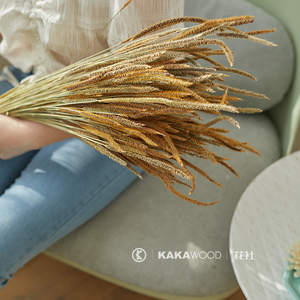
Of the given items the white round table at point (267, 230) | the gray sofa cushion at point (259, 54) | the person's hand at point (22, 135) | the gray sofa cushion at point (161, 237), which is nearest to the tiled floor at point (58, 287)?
the gray sofa cushion at point (161, 237)

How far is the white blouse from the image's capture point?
0.55m

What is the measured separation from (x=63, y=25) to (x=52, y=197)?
44 cm

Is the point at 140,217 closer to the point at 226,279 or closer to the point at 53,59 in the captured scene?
the point at 226,279

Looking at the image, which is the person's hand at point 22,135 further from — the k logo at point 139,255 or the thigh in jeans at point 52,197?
the k logo at point 139,255

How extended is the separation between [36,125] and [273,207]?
607 mm

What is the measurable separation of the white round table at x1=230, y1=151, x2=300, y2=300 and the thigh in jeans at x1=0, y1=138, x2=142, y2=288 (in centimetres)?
37

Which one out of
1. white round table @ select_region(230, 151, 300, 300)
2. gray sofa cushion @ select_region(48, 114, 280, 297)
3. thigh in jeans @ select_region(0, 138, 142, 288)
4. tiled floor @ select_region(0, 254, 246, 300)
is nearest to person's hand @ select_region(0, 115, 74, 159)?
thigh in jeans @ select_region(0, 138, 142, 288)

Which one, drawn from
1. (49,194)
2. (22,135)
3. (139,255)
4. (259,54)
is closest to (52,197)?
(49,194)

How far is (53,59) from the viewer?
2.38 ft

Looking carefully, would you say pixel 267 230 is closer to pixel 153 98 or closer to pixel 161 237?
pixel 161 237

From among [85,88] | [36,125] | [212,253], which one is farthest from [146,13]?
[212,253]

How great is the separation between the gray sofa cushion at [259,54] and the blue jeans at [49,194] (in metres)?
0.59

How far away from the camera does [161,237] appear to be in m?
0.77

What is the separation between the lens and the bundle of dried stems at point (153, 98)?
1.15 ft
